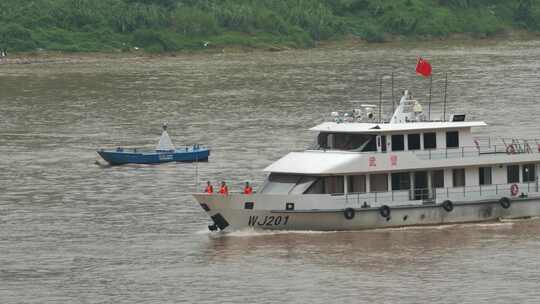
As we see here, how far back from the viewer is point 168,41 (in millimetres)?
141375

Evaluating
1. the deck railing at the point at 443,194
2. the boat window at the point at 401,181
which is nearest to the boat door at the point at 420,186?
the deck railing at the point at 443,194

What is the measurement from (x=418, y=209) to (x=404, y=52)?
309ft

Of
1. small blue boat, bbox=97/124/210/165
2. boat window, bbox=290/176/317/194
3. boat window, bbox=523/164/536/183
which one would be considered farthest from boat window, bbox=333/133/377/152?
small blue boat, bbox=97/124/210/165

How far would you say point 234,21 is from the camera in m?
150

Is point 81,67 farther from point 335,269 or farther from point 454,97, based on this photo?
point 335,269

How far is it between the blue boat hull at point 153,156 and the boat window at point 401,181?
19.0m

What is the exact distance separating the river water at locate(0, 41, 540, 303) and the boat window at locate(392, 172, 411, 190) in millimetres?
1444

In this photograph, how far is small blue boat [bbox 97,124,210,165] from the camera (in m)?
67.4

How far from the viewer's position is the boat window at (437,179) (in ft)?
163

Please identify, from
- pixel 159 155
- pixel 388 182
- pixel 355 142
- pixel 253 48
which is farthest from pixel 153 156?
pixel 253 48

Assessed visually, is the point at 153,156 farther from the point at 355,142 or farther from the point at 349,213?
the point at 349,213

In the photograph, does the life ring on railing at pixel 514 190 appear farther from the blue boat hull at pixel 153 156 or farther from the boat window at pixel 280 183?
the blue boat hull at pixel 153 156

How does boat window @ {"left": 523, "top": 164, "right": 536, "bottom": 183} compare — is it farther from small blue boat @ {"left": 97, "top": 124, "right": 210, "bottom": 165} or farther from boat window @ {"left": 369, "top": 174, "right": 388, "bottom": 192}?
small blue boat @ {"left": 97, "top": 124, "right": 210, "bottom": 165}

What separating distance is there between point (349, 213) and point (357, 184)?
116 centimetres
